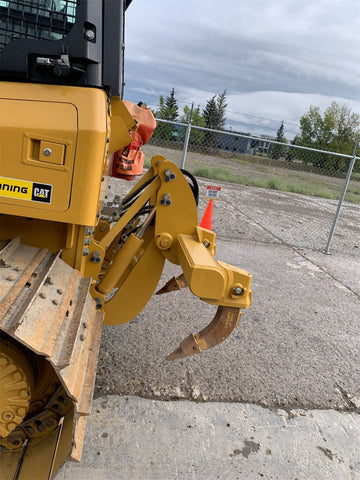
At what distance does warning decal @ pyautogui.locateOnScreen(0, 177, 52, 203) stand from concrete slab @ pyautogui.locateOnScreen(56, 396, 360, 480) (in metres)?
1.49

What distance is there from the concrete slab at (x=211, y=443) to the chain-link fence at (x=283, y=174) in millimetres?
4347

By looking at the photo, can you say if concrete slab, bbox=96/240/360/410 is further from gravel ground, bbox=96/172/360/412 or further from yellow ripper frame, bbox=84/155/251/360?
yellow ripper frame, bbox=84/155/251/360

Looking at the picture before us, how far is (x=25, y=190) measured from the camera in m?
1.68

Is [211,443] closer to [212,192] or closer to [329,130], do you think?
[212,192]

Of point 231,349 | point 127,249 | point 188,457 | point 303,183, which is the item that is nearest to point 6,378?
point 127,249

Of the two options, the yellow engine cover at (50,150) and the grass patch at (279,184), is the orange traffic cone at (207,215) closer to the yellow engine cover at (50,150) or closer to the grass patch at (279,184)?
the yellow engine cover at (50,150)

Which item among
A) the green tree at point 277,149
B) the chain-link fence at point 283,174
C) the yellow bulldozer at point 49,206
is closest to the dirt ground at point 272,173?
the chain-link fence at point 283,174

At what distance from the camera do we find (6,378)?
1.62m

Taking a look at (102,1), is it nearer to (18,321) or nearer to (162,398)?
(18,321)

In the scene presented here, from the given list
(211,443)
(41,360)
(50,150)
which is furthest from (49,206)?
(211,443)

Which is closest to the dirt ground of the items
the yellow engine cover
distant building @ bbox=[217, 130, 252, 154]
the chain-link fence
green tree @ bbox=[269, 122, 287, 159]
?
the chain-link fence

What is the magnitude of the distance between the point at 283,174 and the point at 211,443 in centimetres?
1668

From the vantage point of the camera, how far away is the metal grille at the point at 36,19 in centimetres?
168

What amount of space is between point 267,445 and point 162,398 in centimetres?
75
